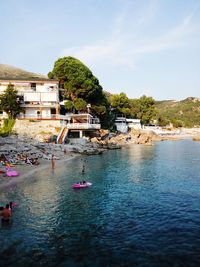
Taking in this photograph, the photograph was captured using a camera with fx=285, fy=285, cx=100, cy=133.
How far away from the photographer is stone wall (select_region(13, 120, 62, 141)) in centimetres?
6229

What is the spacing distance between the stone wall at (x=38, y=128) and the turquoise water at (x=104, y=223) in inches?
1146

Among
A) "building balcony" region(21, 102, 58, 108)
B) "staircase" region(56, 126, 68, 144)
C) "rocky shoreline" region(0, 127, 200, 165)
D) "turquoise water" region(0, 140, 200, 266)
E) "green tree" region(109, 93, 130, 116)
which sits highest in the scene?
"green tree" region(109, 93, 130, 116)

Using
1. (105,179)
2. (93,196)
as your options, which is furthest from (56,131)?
(93,196)

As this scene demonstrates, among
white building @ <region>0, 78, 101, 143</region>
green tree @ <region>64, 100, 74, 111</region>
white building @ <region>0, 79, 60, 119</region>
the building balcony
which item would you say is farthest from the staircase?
green tree @ <region>64, 100, 74, 111</region>

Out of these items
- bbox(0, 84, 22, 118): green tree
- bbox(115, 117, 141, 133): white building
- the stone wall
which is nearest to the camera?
the stone wall

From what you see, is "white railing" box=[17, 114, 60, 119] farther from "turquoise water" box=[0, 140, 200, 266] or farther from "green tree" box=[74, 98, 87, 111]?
"turquoise water" box=[0, 140, 200, 266]

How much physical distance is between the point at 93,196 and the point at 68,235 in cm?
901

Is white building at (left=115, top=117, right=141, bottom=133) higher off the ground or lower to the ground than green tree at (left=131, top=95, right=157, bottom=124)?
lower

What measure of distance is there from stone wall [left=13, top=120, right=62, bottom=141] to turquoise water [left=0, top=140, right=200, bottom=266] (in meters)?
29.1

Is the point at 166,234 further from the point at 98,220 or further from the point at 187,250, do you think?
the point at 98,220

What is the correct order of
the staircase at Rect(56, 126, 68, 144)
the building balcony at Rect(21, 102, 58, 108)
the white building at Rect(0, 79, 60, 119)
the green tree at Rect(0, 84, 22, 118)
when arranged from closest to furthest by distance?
the staircase at Rect(56, 126, 68, 144) < the green tree at Rect(0, 84, 22, 118) < the building balcony at Rect(21, 102, 58, 108) < the white building at Rect(0, 79, 60, 119)

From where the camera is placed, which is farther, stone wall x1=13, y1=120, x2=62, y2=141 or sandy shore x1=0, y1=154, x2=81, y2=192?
stone wall x1=13, y1=120, x2=62, y2=141

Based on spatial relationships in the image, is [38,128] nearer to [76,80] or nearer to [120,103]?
[76,80]

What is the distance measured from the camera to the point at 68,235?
57.1 feet
